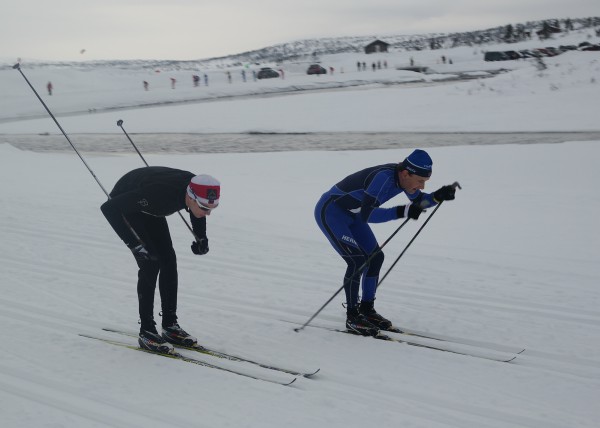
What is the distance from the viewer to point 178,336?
219 inches

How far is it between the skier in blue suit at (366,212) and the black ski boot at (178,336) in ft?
4.52

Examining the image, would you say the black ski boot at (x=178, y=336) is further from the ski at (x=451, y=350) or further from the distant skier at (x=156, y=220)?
the ski at (x=451, y=350)

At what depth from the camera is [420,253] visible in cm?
853

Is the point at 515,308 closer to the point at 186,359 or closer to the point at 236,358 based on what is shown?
the point at 236,358

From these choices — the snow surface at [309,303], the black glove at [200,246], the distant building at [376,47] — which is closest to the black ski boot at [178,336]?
the snow surface at [309,303]

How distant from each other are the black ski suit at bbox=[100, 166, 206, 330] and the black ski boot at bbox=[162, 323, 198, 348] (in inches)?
6.2

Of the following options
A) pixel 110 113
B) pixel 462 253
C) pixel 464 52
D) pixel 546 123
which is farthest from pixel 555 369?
pixel 464 52

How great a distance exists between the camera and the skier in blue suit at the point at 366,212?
5.24 metres

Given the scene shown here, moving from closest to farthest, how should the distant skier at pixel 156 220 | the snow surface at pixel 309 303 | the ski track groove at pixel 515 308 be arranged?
the snow surface at pixel 309 303, the distant skier at pixel 156 220, the ski track groove at pixel 515 308

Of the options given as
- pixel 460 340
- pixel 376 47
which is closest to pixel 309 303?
pixel 460 340

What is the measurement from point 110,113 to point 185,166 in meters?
20.8

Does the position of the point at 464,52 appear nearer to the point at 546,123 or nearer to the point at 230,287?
the point at 546,123

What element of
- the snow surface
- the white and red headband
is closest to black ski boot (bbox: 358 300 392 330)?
the snow surface

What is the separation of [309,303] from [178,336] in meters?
1.60
